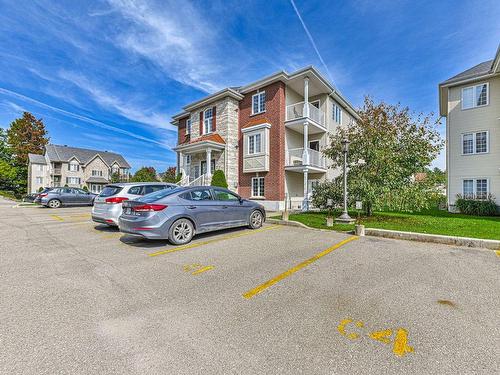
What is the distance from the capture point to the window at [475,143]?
49.2 ft

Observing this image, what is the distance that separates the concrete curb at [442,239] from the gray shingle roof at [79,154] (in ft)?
186

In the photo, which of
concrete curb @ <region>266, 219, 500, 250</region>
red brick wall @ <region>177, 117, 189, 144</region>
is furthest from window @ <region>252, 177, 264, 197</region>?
concrete curb @ <region>266, 219, 500, 250</region>

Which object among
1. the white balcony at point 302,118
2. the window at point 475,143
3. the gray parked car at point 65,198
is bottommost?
the gray parked car at point 65,198

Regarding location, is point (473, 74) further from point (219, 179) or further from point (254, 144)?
point (219, 179)

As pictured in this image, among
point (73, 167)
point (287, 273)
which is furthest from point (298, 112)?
point (73, 167)

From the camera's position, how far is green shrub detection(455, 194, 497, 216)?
45.2ft

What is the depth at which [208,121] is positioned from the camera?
20031 mm

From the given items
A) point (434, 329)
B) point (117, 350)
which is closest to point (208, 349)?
point (117, 350)

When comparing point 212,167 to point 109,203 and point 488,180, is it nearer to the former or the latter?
point 109,203

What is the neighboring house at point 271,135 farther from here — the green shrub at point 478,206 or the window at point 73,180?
the window at point 73,180

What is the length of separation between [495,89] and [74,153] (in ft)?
203

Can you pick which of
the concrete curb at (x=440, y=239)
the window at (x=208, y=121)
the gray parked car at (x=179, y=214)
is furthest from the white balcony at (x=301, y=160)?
the gray parked car at (x=179, y=214)

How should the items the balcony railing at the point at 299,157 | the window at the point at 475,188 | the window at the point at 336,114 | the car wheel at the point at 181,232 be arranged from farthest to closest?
1. the window at the point at 336,114
2. the balcony railing at the point at 299,157
3. the window at the point at 475,188
4. the car wheel at the point at 181,232

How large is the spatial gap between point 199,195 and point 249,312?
455 cm
